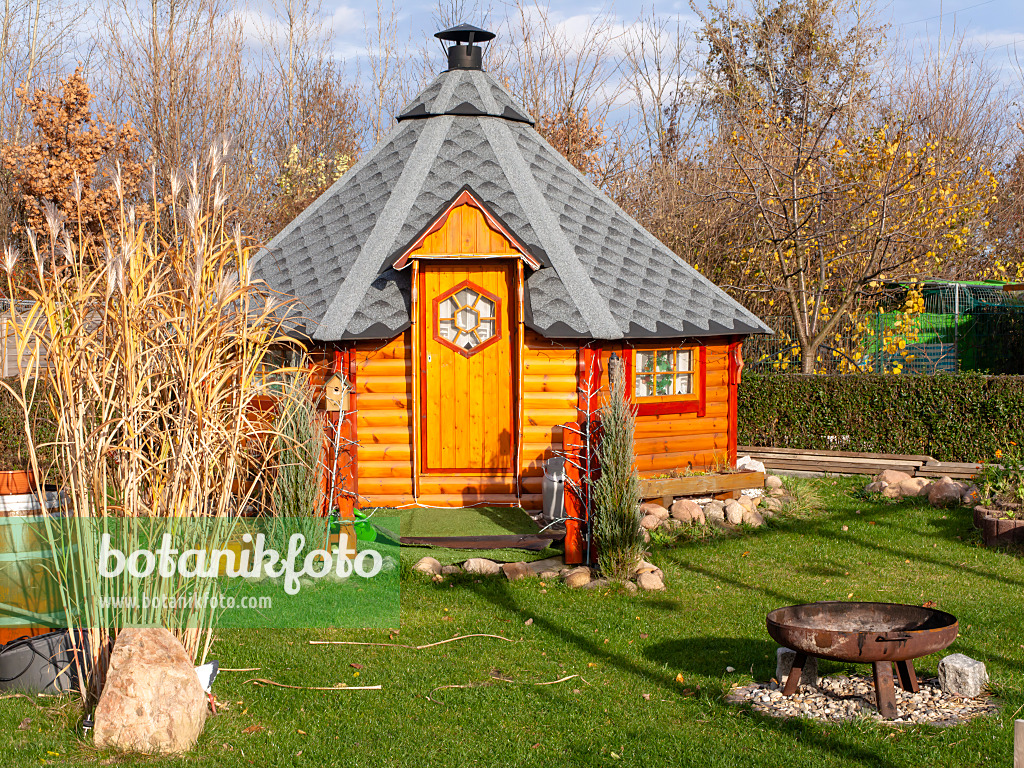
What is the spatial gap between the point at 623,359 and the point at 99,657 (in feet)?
23.6

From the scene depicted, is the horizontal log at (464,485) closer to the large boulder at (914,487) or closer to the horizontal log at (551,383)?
the horizontal log at (551,383)

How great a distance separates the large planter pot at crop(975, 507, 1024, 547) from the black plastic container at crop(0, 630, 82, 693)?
871 cm

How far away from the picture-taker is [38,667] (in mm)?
5445

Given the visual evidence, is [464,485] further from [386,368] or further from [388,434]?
[386,368]

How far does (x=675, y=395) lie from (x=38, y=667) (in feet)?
26.0


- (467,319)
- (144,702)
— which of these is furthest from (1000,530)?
(144,702)

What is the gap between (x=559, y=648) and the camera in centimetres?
684

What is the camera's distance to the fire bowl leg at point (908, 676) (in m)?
5.62

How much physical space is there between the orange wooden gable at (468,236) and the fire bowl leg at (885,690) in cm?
635

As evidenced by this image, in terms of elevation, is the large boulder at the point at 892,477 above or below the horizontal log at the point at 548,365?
below

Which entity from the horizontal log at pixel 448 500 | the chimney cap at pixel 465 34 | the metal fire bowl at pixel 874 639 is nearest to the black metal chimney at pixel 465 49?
the chimney cap at pixel 465 34

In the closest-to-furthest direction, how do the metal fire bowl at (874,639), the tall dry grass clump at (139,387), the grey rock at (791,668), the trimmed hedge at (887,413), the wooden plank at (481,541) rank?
the tall dry grass clump at (139,387) < the metal fire bowl at (874,639) < the grey rock at (791,668) < the wooden plank at (481,541) < the trimmed hedge at (887,413)

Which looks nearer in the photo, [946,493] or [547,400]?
[547,400]

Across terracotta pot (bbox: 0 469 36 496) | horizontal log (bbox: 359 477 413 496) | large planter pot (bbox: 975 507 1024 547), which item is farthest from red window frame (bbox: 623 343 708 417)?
terracotta pot (bbox: 0 469 36 496)
